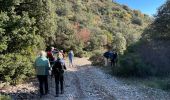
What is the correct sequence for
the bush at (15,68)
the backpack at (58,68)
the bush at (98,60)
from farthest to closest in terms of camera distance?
the bush at (98,60) < the bush at (15,68) < the backpack at (58,68)

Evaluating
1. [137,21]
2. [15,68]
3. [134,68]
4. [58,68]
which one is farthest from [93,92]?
[137,21]

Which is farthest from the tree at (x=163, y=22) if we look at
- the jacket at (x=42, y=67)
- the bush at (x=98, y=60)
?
the jacket at (x=42, y=67)

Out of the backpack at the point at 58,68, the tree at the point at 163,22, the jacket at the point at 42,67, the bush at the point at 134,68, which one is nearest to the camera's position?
the jacket at the point at 42,67

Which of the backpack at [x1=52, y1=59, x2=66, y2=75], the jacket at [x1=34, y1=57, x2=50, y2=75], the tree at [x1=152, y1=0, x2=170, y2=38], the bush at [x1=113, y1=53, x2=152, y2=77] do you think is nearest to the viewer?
the jacket at [x1=34, y1=57, x2=50, y2=75]

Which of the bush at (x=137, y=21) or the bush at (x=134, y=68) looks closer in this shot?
the bush at (x=134, y=68)

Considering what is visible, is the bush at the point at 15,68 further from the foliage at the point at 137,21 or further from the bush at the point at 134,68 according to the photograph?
the foliage at the point at 137,21

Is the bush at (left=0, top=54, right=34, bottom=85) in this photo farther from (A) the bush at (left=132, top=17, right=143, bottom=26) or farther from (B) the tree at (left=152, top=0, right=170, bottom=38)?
(A) the bush at (left=132, top=17, right=143, bottom=26)

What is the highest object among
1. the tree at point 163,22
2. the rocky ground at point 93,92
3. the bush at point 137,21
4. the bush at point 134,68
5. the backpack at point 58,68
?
the bush at point 137,21

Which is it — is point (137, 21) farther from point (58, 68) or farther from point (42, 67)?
point (42, 67)

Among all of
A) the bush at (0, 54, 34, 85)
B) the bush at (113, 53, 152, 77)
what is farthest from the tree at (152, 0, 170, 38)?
the bush at (0, 54, 34, 85)

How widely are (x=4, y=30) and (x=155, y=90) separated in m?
8.29

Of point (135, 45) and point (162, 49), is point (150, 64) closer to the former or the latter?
point (162, 49)

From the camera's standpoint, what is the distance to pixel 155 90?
62.2ft

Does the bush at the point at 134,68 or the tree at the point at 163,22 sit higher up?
the tree at the point at 163,22
